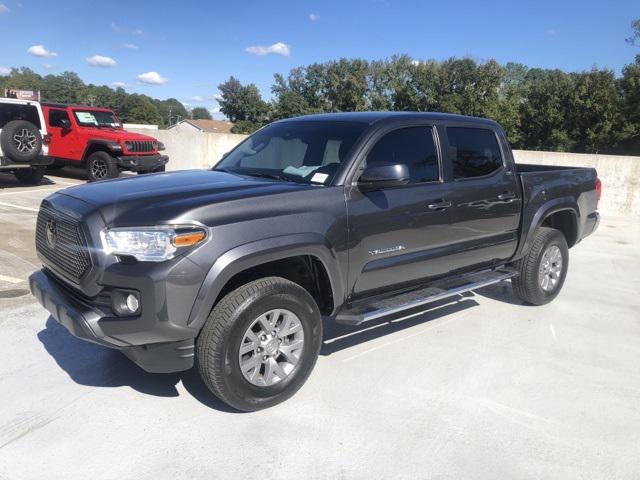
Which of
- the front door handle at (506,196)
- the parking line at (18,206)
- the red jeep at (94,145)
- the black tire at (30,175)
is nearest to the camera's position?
the front door handle at (506,196)

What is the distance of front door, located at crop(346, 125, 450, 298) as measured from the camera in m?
3.75

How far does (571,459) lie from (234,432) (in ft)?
6.29

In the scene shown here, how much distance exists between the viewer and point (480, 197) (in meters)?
4.70

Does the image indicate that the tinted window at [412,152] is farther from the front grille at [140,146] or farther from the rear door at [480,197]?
the front grille at [140,146]

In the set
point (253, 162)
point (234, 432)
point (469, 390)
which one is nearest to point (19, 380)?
point (234, 432)

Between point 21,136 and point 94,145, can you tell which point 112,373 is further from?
point 94,145

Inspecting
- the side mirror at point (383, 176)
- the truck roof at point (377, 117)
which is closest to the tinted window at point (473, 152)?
the truck roof at point (377, 117)

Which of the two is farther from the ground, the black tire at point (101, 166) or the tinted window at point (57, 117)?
the tinted window at point (57, 117)

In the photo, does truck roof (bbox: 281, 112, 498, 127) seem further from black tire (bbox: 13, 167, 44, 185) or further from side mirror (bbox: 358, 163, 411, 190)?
black tire (bbox: 13, 167, 44, 185)

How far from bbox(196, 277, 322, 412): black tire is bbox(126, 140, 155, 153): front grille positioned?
1156cm

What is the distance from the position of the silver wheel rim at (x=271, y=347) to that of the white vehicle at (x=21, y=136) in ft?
32.8

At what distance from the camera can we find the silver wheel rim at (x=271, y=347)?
3285 mm

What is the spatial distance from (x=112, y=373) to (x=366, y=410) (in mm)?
1813

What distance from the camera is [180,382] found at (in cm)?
378
